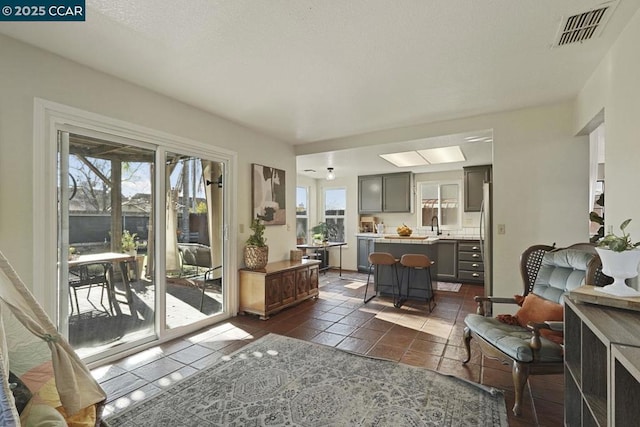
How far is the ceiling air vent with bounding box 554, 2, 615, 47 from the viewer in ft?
5.91

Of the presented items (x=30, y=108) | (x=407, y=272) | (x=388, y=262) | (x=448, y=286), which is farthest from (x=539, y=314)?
(x=30, y=108)

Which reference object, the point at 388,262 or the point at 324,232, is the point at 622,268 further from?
the point at 324,232

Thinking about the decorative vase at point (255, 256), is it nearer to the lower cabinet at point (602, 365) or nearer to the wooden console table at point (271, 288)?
the wooden console table at point (271, 288)

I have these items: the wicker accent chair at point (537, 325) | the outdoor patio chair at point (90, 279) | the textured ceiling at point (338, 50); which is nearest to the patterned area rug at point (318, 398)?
the wicker accent chair at point (537, 325)

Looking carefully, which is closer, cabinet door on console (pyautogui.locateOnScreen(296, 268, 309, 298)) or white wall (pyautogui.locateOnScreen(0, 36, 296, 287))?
white wall (pyautogui.locateOnScreen(0, 36, 296, 287))

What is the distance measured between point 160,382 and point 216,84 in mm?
2526

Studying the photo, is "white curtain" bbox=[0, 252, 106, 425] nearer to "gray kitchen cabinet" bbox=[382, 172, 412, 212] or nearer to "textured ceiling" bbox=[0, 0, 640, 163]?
"textured ceiling" bbox=[0, 0, 640, 163]

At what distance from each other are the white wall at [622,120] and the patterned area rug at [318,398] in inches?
59.7

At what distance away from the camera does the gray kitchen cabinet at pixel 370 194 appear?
7125 mm

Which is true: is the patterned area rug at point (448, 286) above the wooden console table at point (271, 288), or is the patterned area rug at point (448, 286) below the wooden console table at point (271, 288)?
below

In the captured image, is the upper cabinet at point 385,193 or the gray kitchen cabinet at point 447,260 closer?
the gray kitchen cabinet at point 447,260

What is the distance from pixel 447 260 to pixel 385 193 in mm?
1977

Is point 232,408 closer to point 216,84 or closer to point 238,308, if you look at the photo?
point 238,308

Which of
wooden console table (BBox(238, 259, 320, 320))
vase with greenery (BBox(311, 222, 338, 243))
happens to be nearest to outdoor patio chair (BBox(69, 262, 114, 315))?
wooden console table (BBox(238, 259, 320, 320))
